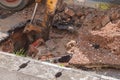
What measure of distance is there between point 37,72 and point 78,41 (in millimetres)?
1323

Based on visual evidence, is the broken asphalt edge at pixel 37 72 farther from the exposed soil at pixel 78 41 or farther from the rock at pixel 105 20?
the rock at pixel 105 20

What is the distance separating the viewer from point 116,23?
19.8ft

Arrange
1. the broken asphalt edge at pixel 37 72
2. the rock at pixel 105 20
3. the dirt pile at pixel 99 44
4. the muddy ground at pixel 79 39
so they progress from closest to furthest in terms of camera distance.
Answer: the broken asphalt edge at pixel 37 72 → the dirt pile at pixel 99 44 → the muddy ground at pixel 79 39 → the rock at pixel 105 20

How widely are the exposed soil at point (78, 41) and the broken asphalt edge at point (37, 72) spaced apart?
0.50m

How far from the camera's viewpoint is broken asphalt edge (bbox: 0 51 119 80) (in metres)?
4.46

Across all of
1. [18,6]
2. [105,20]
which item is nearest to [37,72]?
[105,20]

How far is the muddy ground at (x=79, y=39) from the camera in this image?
517cm

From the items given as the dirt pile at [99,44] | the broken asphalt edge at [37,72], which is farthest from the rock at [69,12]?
the broken asphalt edge at [37,72]

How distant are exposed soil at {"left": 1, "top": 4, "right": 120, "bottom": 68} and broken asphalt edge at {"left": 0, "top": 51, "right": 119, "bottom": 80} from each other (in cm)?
50

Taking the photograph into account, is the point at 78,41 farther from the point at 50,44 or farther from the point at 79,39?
the point at 50,44

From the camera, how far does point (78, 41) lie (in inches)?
223

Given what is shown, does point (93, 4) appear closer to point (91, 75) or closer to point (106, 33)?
point (106, 33)

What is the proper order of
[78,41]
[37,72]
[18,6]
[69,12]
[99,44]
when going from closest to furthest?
[37,72], [99,44], [78,41], [69,12], [18,6]

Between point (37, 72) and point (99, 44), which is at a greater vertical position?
point (99, 44)
